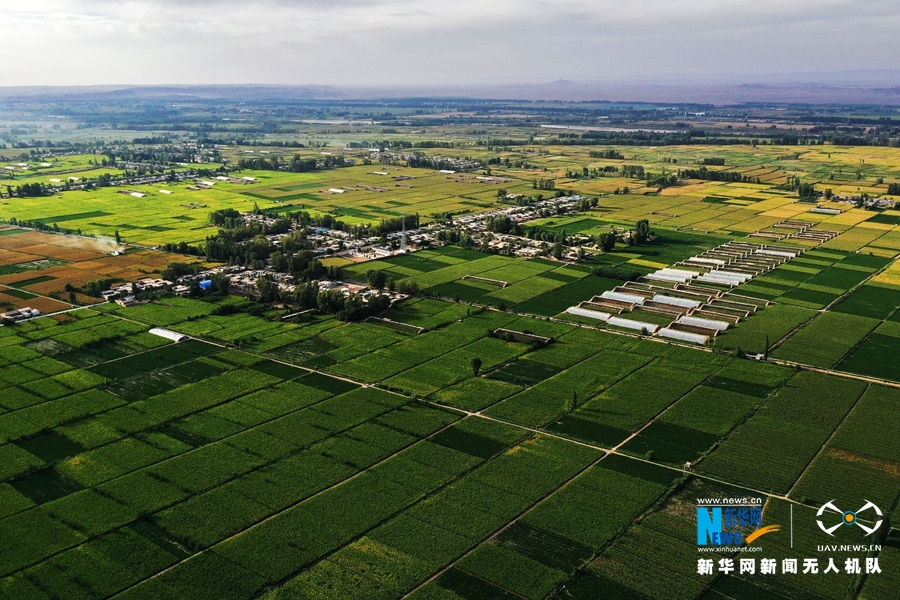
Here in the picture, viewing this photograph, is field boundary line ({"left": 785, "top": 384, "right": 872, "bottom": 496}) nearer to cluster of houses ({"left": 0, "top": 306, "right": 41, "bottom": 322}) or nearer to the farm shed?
the farm shed

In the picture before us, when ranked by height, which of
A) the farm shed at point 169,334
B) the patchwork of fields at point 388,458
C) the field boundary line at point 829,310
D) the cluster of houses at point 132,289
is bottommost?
the patchwork of fields at point 388,458

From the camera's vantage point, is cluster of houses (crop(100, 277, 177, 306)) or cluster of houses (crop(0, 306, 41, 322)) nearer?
cluster of houses (crop(0, 306, 41, 322))

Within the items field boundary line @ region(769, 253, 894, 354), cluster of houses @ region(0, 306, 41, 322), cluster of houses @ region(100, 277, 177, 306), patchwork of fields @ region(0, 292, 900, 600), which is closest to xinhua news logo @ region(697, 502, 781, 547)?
patchwork of fields @ region(0, 292, 900, 600)

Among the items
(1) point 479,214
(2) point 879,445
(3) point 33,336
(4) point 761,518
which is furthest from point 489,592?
(1) point 479,214

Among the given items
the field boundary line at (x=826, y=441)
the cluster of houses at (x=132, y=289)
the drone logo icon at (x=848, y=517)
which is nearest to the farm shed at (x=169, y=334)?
the cluster of houses at (x=132, y=289)

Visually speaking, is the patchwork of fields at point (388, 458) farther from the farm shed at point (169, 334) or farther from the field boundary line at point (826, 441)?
the farm shed at point (169, 334)

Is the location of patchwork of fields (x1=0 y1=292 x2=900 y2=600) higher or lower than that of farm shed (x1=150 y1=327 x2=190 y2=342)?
lower

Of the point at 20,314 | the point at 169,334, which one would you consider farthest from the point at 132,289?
the point at 169,334

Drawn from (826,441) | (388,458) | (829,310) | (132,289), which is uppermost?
(829,310)

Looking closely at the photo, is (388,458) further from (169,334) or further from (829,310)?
(829,310)
